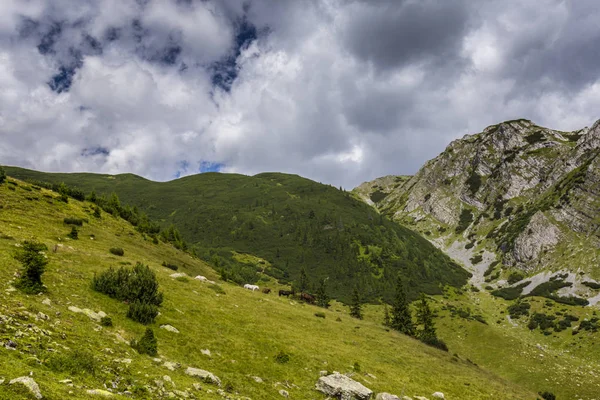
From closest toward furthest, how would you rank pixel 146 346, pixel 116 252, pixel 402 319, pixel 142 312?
pixel 146 346, pixel 142 312, pixel 116 252, pixel 402 319

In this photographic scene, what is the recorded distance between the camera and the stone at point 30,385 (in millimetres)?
8552

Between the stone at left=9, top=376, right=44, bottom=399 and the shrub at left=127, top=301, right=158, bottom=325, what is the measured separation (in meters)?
12.5

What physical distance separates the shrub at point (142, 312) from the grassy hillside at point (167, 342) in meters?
0.53

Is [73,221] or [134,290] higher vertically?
[73,221]

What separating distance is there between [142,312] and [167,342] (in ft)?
9.60

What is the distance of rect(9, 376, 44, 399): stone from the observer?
8552 mm

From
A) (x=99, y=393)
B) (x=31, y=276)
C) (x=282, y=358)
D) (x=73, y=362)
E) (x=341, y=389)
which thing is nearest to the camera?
(x=99, y=393)

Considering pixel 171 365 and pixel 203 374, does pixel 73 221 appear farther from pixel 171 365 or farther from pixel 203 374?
pixel 203 374

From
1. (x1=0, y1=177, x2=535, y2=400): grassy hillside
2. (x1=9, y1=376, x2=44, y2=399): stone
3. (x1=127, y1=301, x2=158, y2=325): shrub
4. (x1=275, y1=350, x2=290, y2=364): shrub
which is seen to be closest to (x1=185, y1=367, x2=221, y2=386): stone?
(x1=0, y1=177, x2=535, y2=400): grassy hillside

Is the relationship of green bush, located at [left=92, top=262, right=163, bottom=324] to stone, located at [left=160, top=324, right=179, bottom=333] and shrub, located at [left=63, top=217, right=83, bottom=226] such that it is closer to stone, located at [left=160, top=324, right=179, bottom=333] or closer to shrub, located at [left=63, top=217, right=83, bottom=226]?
stone, located at [left=160, top=324, right=179, bottom=333]

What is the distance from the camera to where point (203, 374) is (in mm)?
16844

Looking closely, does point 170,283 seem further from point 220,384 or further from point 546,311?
point 546,311

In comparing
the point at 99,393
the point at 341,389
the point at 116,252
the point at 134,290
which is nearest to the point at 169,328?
the point at 134,290

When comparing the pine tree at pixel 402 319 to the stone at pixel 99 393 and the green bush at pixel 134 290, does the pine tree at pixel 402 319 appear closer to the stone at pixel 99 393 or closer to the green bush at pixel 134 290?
the green bush at pixel 134 290
